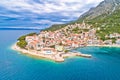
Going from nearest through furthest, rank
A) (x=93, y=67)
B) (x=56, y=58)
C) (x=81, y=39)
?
1. (x=93, y=67)
2. (x=56, y=58)
3. (x=81, y=39)

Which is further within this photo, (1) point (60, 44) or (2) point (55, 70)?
(1) point (60, 44)

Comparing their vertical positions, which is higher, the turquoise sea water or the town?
the town

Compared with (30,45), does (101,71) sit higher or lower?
lower

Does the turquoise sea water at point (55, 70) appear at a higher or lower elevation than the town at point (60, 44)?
lower

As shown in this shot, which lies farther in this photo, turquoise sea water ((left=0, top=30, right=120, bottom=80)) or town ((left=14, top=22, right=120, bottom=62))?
town ((left=14, top=22, right=120, bottom=62))

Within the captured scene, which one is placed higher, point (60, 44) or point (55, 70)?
point (60, 44)

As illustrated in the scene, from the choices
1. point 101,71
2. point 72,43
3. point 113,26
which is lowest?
point 101,71

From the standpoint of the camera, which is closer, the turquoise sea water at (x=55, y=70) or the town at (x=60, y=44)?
the turquoise sea water at (x=55, y=70)

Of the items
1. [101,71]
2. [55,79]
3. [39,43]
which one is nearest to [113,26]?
[39,43]

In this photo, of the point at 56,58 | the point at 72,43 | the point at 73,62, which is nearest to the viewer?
the point at 73,62

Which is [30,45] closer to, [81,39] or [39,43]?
[39,43]

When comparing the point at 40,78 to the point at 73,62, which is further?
the point at 73,62
